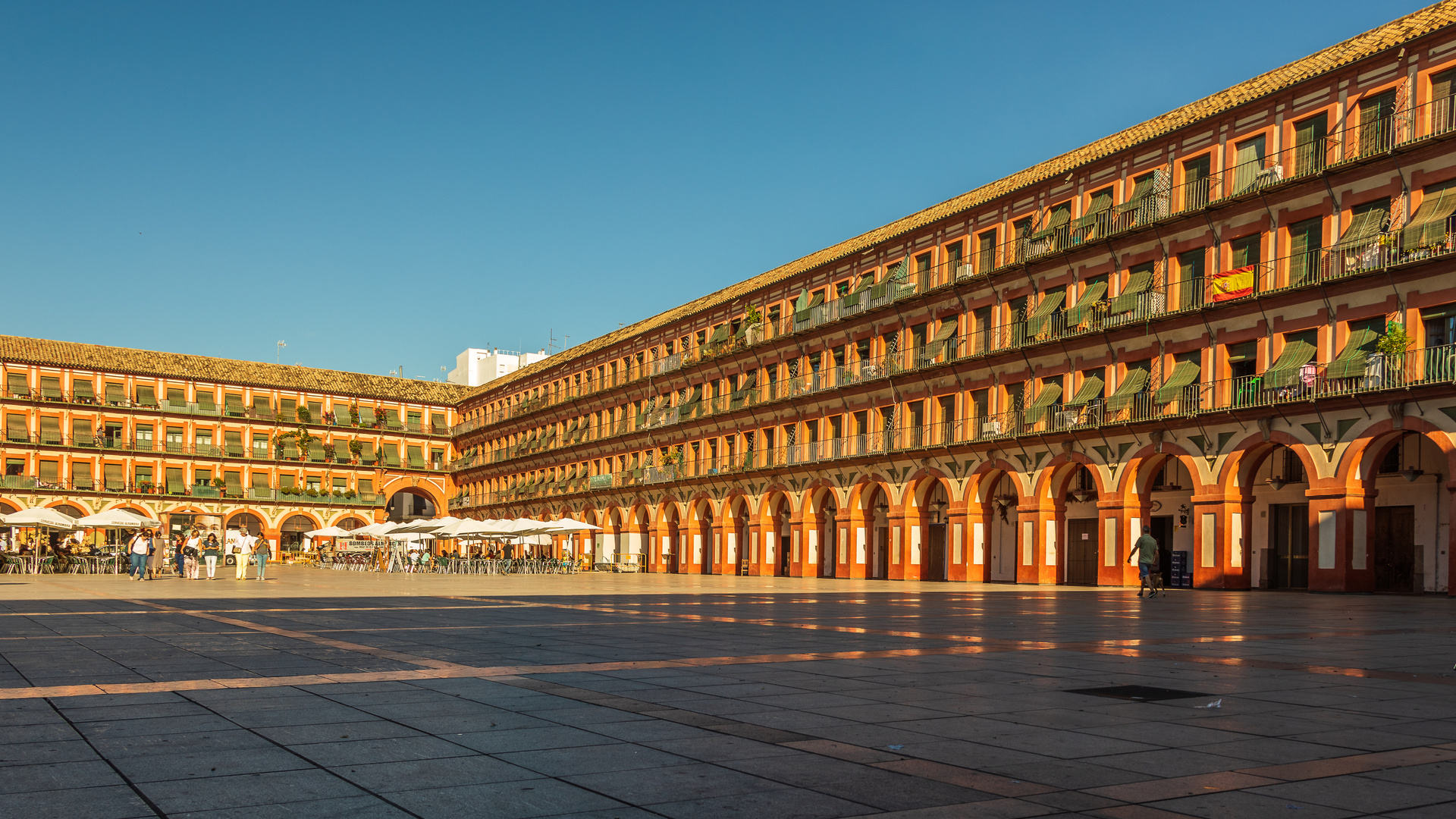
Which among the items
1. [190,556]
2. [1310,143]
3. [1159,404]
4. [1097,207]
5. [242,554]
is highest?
[1310,143]

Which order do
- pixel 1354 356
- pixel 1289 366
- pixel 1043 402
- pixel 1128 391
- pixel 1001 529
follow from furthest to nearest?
pixel 1001 529 < pixel 1043 402 < pixel 1128 391 < pixel 1289 366 < pixel 1354 356

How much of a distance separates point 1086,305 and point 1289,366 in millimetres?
7319

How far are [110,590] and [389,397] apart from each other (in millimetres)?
69928

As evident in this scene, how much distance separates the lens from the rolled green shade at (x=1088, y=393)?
36.7 m

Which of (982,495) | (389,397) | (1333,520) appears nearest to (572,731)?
(1333,520)

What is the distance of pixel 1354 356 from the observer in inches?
1144

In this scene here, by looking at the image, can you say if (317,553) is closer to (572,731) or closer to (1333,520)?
(1333,520)

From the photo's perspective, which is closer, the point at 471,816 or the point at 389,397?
the point at 471,816

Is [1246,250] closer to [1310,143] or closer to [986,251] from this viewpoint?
[1310,143]

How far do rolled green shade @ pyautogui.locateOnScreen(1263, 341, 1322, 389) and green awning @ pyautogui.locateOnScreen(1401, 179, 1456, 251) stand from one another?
3.45 meters

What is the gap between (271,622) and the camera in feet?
51.3

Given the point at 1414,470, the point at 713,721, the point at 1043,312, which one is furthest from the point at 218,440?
the point at 713,721

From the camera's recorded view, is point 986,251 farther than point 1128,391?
Yes

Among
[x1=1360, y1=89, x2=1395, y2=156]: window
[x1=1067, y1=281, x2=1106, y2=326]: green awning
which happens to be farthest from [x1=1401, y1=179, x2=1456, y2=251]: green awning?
[x1=1067, y1=281, x2=1106, y2=326]: green awning
